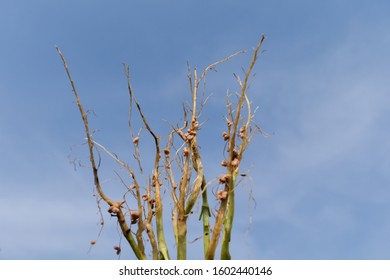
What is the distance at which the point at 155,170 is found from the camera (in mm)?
1895

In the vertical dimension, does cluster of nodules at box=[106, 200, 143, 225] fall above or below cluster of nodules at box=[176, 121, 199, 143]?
below

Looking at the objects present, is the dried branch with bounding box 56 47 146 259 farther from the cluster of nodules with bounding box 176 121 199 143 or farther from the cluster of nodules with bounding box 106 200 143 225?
the cluster of nodules with bounding box 176 121 199 143

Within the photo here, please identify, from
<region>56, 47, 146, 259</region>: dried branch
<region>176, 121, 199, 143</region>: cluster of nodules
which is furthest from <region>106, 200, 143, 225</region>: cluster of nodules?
<region>176, 121, 199, 143</region>: cluster of nodules

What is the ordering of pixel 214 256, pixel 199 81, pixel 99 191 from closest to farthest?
pixel 214 256 < pixel 99 191 < pixel 199 81

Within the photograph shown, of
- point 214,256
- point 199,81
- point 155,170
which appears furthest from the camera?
point 199,81

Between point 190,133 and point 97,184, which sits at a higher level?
point 190,133

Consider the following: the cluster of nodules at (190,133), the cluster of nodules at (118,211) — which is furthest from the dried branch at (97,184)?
the cluster of nodules at (190,133)

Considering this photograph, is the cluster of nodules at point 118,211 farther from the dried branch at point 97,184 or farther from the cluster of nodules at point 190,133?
the cluster of nodules at point 190,133

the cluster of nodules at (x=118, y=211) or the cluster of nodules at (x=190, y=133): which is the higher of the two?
the cluster of nodules at (x=190, y=133)
